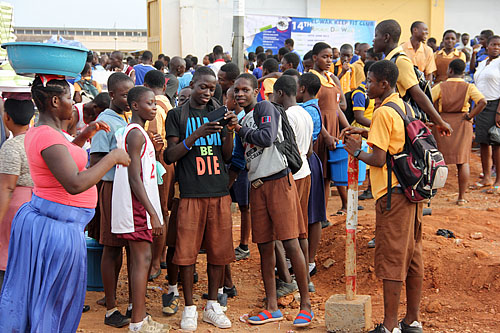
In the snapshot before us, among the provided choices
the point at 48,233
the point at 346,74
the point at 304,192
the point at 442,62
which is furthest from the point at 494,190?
the point at 48,233

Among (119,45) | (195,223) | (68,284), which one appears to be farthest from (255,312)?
(119,45)

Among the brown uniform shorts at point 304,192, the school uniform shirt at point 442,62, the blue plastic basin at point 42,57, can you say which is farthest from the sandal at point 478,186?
the blue plastic basin at point 42,57

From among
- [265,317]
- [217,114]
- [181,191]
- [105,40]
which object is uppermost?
[105,40]

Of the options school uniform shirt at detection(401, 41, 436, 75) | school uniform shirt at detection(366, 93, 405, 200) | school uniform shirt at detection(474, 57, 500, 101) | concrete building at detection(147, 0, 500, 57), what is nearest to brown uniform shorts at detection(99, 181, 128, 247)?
school uniform shirt at detection(366, 93, 405, 200)

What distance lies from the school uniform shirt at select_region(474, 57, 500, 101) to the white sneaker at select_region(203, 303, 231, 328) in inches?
277

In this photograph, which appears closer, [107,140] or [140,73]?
[107,140]

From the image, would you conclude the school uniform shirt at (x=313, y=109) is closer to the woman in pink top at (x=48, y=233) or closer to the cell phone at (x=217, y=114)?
the cell phone at (x=217, y=114)

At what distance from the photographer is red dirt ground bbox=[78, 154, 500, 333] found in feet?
16.4

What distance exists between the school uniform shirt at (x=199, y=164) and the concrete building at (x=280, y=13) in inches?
616

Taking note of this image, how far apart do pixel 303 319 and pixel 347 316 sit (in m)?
0.40

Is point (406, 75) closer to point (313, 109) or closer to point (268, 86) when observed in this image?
point (313, 109)

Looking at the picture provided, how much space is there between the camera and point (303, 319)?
4.77 m

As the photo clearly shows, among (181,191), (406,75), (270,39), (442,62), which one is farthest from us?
(270,39)

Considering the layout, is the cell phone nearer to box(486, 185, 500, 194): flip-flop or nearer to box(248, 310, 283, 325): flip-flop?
box(248, 310, 283, 325): flip-flop
